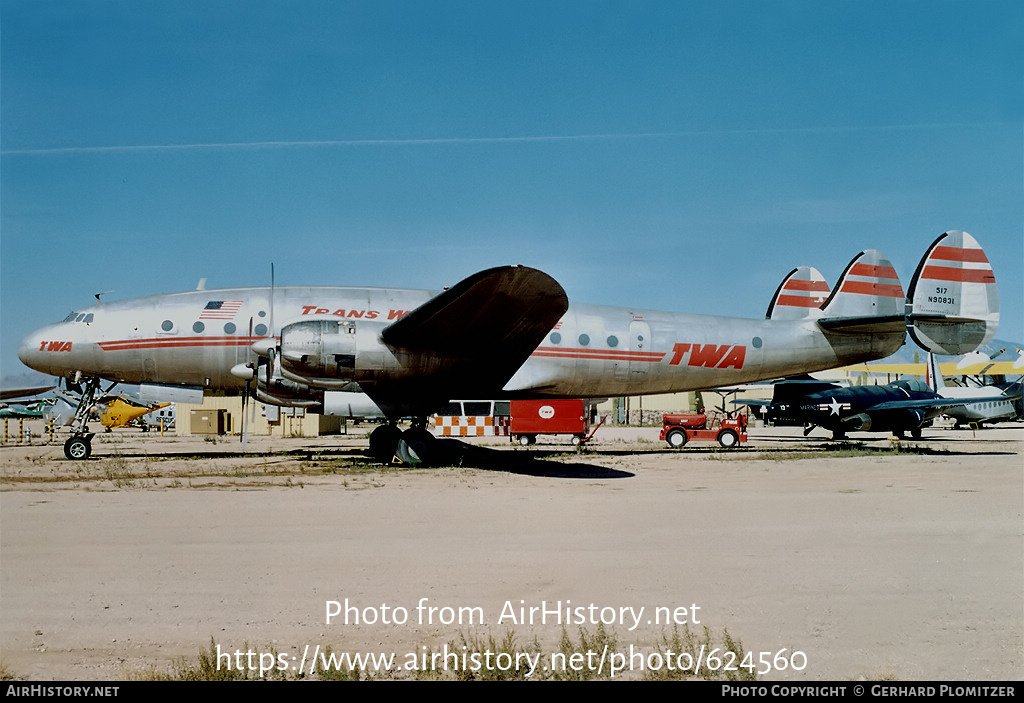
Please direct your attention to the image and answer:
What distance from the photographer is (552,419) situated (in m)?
26.1

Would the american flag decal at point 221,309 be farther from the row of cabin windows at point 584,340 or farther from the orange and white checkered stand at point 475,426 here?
the orange and white checkered stand at point 475,426

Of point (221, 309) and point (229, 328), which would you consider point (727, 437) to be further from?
point (221, 309)

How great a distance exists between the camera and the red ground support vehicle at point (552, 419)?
25.6m

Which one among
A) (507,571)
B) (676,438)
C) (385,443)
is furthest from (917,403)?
(507,571)

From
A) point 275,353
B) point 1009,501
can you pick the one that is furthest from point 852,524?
point 275,353

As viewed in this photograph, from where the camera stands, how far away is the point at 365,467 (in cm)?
1597

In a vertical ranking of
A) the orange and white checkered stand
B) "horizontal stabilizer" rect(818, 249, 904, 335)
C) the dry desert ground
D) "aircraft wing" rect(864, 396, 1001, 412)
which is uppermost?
"horizontal stabilizer" rect(818, 249, 904, 335)

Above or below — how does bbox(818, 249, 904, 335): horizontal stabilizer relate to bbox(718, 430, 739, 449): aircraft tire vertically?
above

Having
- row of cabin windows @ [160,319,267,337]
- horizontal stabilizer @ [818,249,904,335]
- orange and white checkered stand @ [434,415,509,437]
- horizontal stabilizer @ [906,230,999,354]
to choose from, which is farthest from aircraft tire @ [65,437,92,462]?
horizontal stabilizer @ [906,230,999,354]

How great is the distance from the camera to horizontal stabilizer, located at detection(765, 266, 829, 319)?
909 inches

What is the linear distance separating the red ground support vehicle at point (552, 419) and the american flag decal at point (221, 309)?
1125 centimetres

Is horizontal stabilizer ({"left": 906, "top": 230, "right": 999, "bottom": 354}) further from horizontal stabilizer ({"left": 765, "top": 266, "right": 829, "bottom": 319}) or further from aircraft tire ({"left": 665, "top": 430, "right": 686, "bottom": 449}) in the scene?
aircraft tire ({"left": 665, "top": 430, "right": 686, "bottom": 449})

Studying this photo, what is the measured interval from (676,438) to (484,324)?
12.8 meters

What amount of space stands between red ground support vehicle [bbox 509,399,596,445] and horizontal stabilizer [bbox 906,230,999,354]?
34.5 ft
